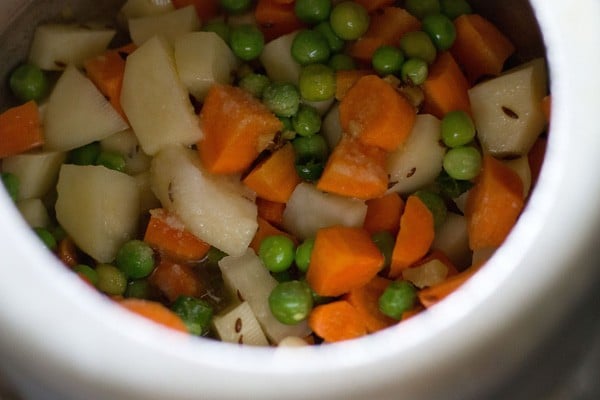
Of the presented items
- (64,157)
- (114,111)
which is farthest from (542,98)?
(64,157)

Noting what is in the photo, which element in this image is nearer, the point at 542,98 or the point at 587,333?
the point at 587,333

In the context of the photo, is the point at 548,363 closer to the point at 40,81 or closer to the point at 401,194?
the point at 401,194

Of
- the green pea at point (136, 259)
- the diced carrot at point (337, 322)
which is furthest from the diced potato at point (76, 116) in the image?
the diced carrot at point (337, 322)

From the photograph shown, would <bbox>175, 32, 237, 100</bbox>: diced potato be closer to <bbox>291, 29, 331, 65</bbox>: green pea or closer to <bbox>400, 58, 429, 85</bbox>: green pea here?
<bbox>291, 29, 331, 65</bbox>: green pea

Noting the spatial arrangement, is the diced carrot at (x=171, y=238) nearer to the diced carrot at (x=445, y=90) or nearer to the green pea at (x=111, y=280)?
the green pea at (x=111, y=280)

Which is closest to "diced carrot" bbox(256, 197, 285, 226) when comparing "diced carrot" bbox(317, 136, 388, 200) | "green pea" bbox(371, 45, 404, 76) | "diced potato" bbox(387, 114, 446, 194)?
"diced carrot" bbox(317, 136, 388, 200)
